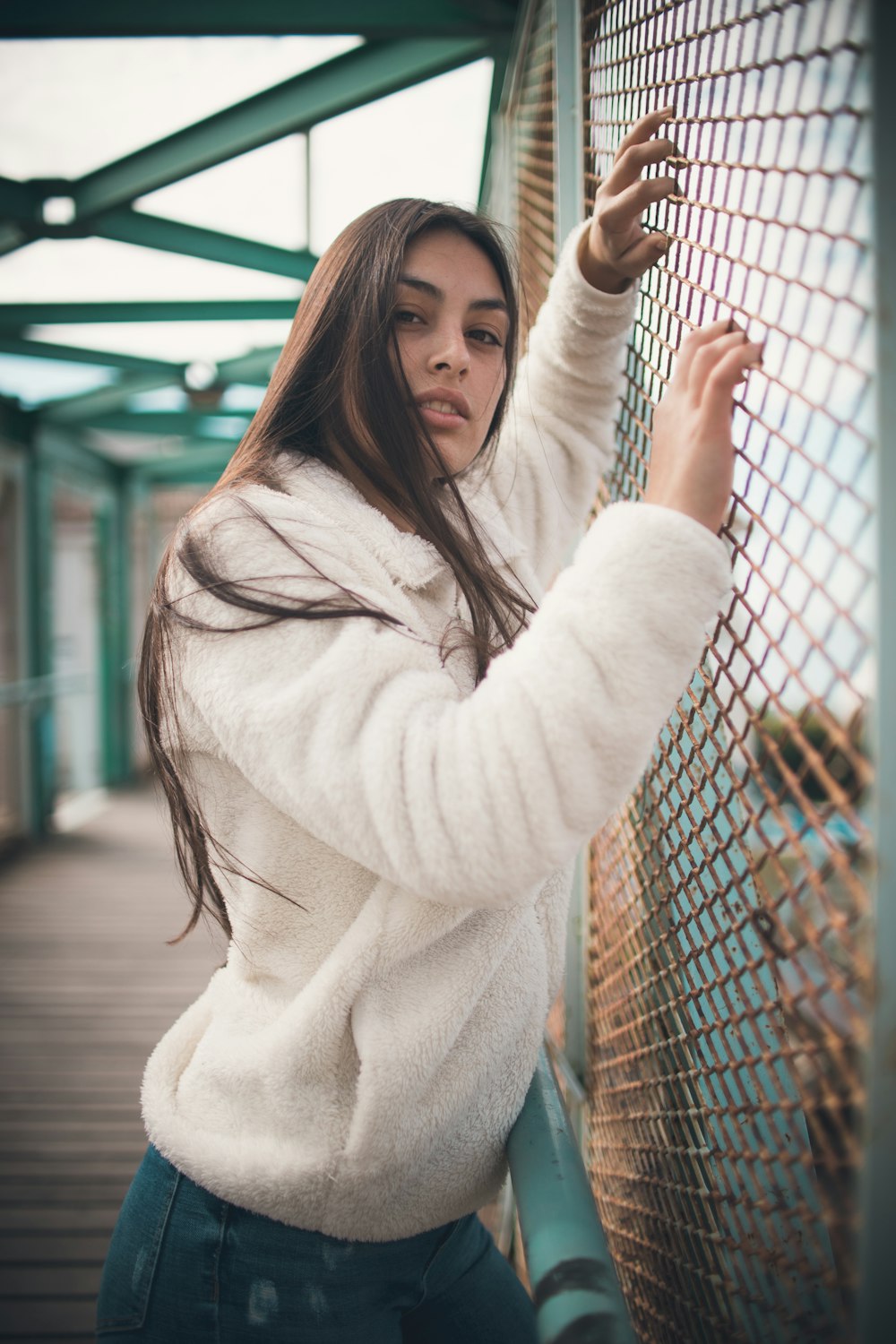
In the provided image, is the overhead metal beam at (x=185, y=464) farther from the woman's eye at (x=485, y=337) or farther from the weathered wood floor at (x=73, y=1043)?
the woman's eye at (x=485, y=337)

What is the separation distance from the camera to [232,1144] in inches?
38.1

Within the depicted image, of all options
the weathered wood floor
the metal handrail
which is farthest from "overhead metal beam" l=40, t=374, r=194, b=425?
the metal handrail

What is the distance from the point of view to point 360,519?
96cm

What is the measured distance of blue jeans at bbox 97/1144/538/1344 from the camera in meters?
0.95

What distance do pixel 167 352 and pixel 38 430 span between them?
185 cm

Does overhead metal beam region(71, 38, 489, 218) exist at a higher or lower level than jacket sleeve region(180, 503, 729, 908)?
higher

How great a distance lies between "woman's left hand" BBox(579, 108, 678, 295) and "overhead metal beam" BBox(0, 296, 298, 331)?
361 centimetres

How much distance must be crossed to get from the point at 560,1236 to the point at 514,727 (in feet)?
1.44

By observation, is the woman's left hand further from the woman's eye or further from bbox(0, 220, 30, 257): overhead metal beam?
bbox(0, 220, 30, 257): overhead metal beam

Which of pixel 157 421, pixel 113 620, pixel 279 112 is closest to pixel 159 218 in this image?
pixel 279 112

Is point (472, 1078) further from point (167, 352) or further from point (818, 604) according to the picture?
point (167, 352)

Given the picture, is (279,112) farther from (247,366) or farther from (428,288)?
(247,366)

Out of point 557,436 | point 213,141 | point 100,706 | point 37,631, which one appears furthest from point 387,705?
point 100,706

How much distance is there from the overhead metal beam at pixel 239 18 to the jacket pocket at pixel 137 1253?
103 inches
